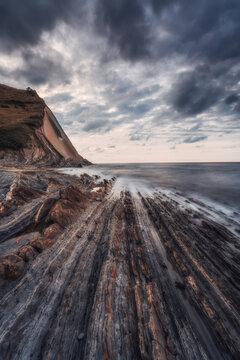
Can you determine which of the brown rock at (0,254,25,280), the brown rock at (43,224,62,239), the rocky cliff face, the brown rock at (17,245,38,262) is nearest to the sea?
the rocky cliff face

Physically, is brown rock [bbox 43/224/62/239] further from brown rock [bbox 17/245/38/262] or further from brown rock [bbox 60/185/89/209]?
brown rock [bbox 60/185/89/209]

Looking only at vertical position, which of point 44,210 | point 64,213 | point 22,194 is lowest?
point 64,213

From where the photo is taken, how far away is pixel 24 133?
31016 millimetres

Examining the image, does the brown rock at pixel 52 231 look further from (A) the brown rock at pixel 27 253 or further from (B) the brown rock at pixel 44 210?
(B) the brown rock at pixel 44 210

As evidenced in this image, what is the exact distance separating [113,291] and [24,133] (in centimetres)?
3821

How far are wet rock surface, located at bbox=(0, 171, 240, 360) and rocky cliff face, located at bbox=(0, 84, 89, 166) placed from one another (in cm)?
2879

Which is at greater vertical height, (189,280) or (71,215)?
(71,215)

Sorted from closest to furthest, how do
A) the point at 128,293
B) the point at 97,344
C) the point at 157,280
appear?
the point at 97,344, the point at 128,293, the point at 157,280

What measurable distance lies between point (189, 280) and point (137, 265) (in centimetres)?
150

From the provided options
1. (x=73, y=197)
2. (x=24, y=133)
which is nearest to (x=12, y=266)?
(x=73, y=197)

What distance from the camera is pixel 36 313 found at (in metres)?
2.76

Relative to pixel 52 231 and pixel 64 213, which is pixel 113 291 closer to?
pixel 52 231

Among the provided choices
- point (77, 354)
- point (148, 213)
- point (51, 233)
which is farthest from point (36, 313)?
point (148, 213)

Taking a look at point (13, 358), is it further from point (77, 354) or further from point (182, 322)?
point (182, 322)
